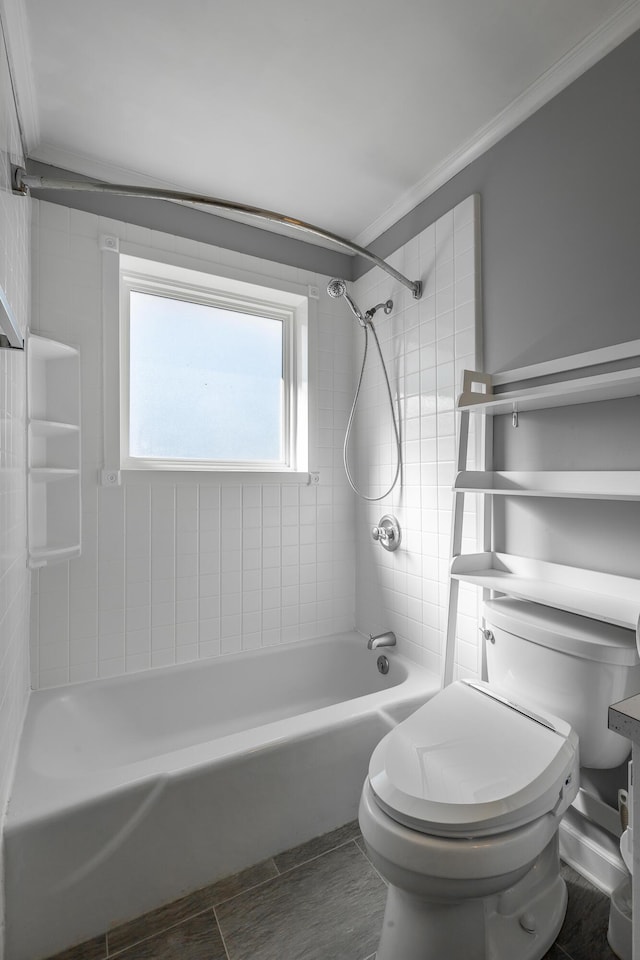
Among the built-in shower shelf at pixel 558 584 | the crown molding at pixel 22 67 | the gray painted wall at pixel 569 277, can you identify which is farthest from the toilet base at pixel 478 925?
the crown molding at pixel 22 67

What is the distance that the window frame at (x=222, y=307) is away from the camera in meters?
1.88

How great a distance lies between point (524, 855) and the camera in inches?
36.5

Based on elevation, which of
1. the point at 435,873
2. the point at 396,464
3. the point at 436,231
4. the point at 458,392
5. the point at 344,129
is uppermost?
the point at 344,129

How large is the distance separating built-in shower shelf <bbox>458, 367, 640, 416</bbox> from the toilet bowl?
0.86 m

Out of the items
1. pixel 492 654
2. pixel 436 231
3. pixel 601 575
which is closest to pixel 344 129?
pixel 436 231

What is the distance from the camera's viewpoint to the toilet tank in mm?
1153

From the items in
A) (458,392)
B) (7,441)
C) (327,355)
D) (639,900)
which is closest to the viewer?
(639,900)

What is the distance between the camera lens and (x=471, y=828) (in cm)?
91

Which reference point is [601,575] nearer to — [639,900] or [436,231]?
[639,900]

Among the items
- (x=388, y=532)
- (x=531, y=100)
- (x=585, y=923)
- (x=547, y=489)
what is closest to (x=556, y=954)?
(x=585, y=923)

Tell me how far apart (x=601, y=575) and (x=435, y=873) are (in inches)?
34.2

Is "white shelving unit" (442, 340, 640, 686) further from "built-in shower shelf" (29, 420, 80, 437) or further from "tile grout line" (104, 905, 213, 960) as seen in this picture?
"built-in shower shelf" (29, 420, 80, 437)

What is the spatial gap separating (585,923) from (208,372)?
7.58 ft

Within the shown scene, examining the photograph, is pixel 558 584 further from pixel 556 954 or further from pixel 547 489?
pixel 556 954
